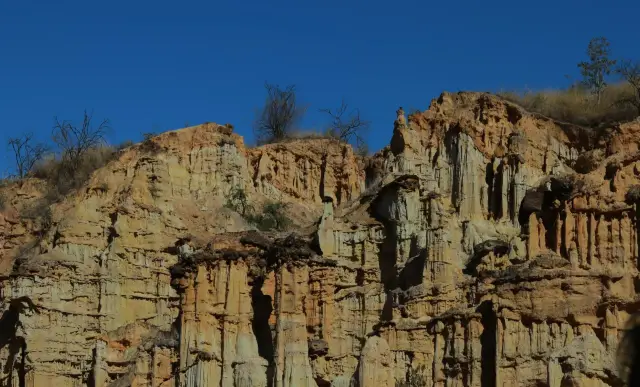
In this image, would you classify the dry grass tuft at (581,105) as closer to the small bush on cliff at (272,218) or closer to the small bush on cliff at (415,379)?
the small bush on cliff at (272,218)

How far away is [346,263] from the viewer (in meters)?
64.8

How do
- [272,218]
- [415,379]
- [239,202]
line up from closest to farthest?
1. [415,379]
2. [272,218]
3. [239,202]

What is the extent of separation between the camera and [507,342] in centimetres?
5203

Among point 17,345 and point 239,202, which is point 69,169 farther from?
point 17,345

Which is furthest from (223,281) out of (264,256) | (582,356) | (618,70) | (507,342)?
(618,70)

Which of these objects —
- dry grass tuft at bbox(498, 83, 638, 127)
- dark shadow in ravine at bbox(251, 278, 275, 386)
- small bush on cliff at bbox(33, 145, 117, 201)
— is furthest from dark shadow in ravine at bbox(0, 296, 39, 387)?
dry grass tuft at bbox(498, 83, 638, 127)

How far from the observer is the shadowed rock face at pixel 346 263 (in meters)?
52.4

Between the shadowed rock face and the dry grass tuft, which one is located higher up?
the dry grass tuft

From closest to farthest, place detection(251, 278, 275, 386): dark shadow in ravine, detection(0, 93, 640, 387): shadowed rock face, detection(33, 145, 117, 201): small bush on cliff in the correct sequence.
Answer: detection(0, 93, 640, 387): shadowed rock face
detection(251, 278, 275, 386): dark shadow in ravine
detection(33, 145, 117, 201): small bush on cliff

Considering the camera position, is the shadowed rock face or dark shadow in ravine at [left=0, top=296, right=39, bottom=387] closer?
the shadowed rock face

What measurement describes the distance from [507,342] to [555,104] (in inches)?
874

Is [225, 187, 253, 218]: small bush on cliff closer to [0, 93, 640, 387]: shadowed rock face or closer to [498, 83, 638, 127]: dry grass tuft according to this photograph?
[0, 93, 640, 387]: shadowed rock face

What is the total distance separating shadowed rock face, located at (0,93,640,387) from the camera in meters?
52.4

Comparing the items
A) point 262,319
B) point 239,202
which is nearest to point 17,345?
point 239,202
